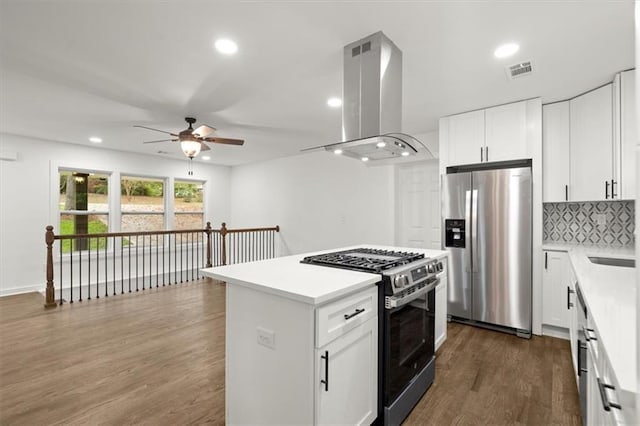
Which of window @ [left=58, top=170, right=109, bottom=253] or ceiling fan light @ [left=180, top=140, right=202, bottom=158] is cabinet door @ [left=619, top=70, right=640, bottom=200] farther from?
window @ [left=58, top=170, right=109, bottom=253]

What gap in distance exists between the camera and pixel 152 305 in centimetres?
415

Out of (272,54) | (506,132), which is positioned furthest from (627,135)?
(272,54)

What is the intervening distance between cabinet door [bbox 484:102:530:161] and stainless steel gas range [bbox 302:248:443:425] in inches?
75.5

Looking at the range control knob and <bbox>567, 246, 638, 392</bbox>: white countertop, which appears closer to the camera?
<bbox>567, 246, 638, 392</bbox>: white countertop

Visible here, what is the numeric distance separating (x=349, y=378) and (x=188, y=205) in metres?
6.67

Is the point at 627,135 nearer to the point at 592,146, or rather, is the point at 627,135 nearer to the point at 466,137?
the point at 592,146

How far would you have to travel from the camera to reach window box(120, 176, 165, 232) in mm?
6199

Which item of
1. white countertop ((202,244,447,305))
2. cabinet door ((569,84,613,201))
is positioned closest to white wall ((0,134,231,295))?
white countertop ((202,244,447,305))

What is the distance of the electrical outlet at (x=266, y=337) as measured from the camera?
4.94ft

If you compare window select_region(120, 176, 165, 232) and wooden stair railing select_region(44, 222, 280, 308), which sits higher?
window select_region(120, 176, 165, 232)

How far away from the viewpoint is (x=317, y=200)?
607 centimetres

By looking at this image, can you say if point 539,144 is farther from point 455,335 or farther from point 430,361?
point 430,361

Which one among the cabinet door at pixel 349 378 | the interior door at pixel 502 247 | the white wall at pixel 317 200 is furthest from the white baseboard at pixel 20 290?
the interior door at pixel 502 247

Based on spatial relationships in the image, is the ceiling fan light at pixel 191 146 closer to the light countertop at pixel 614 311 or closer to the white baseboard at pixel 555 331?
the light countertop at pixel 614 311
